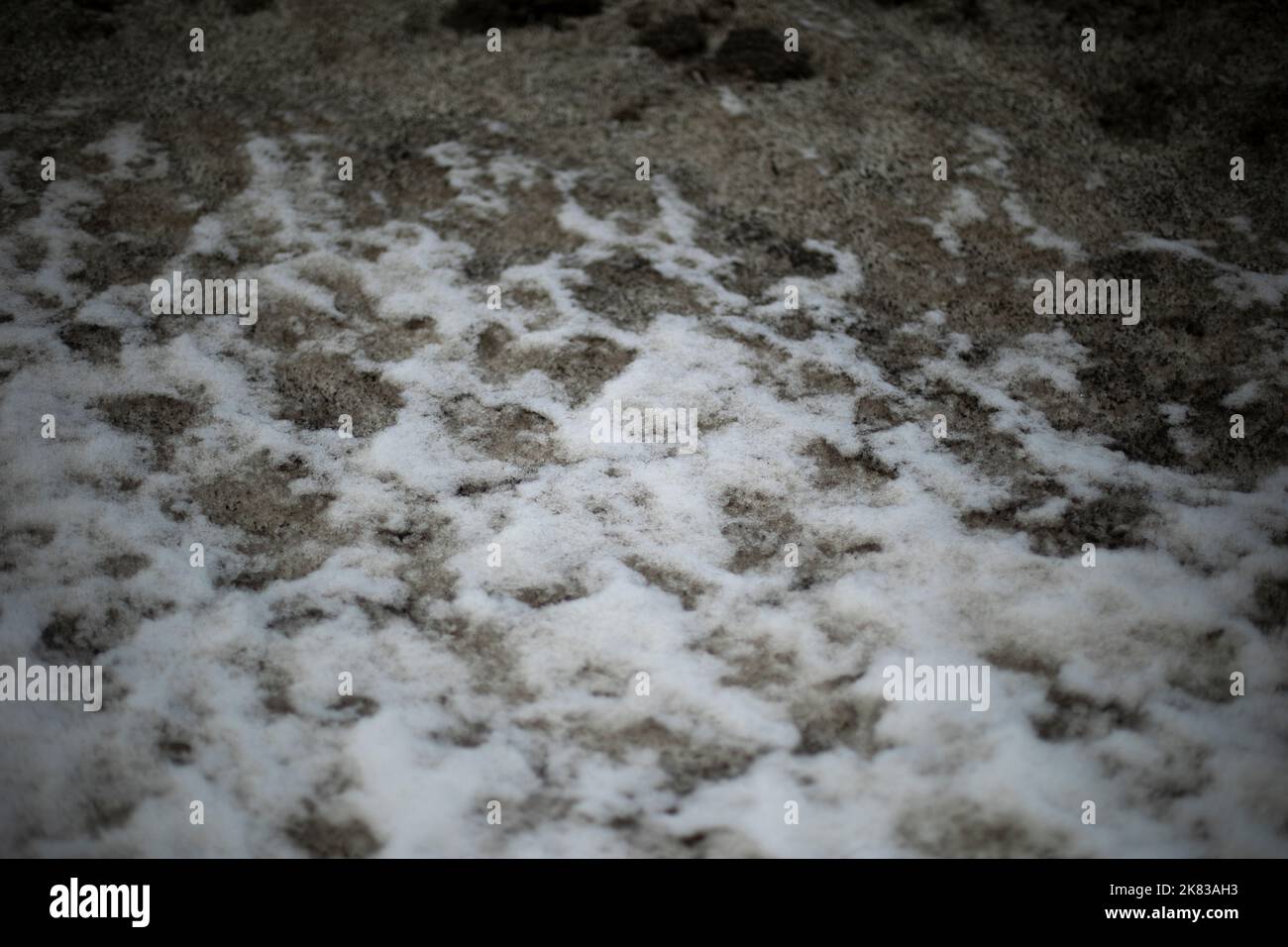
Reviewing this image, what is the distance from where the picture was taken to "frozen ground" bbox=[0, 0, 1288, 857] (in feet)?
6.61

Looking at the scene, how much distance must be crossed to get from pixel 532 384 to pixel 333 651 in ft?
4.04

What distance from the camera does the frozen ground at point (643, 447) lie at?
6.61 feet

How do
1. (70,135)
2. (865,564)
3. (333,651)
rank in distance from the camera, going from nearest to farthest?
1. (333,651)
2. (865,564)
3. (70,135)

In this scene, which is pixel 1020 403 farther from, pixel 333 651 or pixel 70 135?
pixel 70 135

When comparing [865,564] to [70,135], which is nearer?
[865,564]

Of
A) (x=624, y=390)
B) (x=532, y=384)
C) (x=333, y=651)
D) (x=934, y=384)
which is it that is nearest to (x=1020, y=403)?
(x=934, y=384)

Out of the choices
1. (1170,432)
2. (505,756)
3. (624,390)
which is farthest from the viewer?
(624,390)

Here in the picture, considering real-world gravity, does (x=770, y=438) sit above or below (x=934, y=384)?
below

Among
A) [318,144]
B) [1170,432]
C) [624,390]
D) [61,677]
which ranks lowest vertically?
[61,677]

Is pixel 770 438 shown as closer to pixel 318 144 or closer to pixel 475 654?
pixel 475 654

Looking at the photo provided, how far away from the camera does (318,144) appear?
4.02 meters

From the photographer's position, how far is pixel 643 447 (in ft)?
9.41

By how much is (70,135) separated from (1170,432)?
4.88 meters

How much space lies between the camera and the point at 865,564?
2.47 metres
